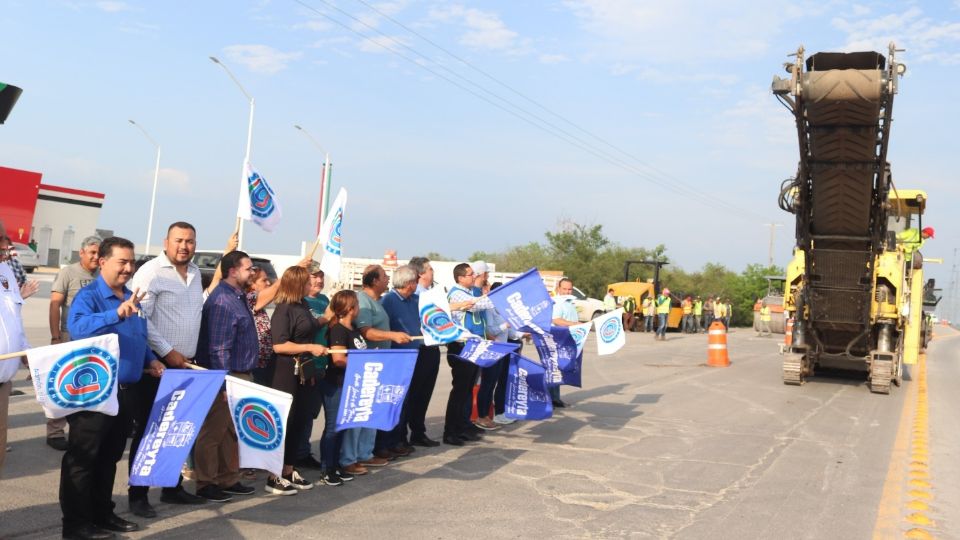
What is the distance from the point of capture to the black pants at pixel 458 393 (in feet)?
27.6

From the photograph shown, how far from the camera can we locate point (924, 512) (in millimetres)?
6348

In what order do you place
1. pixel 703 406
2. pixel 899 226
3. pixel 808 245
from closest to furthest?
pixel 703 406
pixel 808 245
pixel 899 226

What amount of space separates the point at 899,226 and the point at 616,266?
115 ft

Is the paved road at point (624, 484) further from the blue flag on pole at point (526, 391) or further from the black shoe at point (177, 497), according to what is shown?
the blue flag on pole at point (526, 391)

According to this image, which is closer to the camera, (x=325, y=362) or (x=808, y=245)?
(x=325, y=362)

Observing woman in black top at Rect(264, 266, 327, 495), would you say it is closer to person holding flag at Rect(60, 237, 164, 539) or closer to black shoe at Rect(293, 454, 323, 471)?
black shoe at Rect(293, 454, 323, 471)

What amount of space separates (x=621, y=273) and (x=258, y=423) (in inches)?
1839

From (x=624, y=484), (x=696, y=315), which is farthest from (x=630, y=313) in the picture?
(x=624, y=484)

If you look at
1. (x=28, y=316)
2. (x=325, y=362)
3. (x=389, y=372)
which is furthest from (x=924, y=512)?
(x=28, y=316)

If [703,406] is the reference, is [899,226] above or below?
above

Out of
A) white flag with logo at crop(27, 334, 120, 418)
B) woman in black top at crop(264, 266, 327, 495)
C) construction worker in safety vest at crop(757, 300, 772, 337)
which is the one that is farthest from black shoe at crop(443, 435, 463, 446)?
construction worker in safety vest at crop(757, 300, 772, 337)

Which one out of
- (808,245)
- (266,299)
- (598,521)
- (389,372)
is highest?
(808,245)

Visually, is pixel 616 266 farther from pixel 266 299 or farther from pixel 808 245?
pixel 266 299

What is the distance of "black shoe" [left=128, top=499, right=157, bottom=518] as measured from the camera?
538cm
